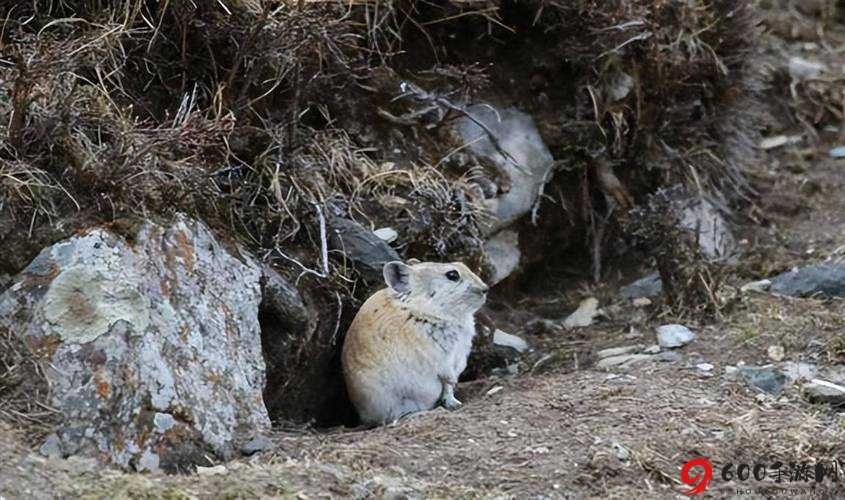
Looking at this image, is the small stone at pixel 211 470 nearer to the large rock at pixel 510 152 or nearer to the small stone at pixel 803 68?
the large rock at pixel 510 152

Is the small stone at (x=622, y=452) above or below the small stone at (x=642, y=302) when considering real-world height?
above

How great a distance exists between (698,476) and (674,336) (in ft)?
6.83

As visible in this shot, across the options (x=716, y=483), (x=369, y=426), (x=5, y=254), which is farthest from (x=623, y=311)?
(x=5, y=254)

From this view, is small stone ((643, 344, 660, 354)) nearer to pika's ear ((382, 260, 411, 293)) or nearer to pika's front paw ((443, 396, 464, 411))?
pika's front paw ((443, 396, 464, 411))

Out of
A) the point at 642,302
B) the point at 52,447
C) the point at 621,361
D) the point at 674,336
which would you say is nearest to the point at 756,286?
the point at 642,302

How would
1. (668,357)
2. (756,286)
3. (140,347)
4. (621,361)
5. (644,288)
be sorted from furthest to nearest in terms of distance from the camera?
(644,288), (756,286), (621,361), (668,357), (140,347)

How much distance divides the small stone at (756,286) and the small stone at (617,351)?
97 centimetres

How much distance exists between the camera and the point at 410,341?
8.06 m

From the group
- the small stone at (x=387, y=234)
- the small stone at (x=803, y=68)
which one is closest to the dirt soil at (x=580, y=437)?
the small stone at (x=387, y=234)

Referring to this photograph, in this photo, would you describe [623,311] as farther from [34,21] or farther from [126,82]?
[34,21]

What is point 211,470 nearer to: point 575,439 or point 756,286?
point 575,439

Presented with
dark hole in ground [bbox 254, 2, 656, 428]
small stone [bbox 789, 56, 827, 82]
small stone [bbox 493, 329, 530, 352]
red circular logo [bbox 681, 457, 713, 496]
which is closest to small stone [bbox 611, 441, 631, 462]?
red circular logo [bbox 681, 457, 713, 496]

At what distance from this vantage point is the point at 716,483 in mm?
6285

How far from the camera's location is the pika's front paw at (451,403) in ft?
25.7
